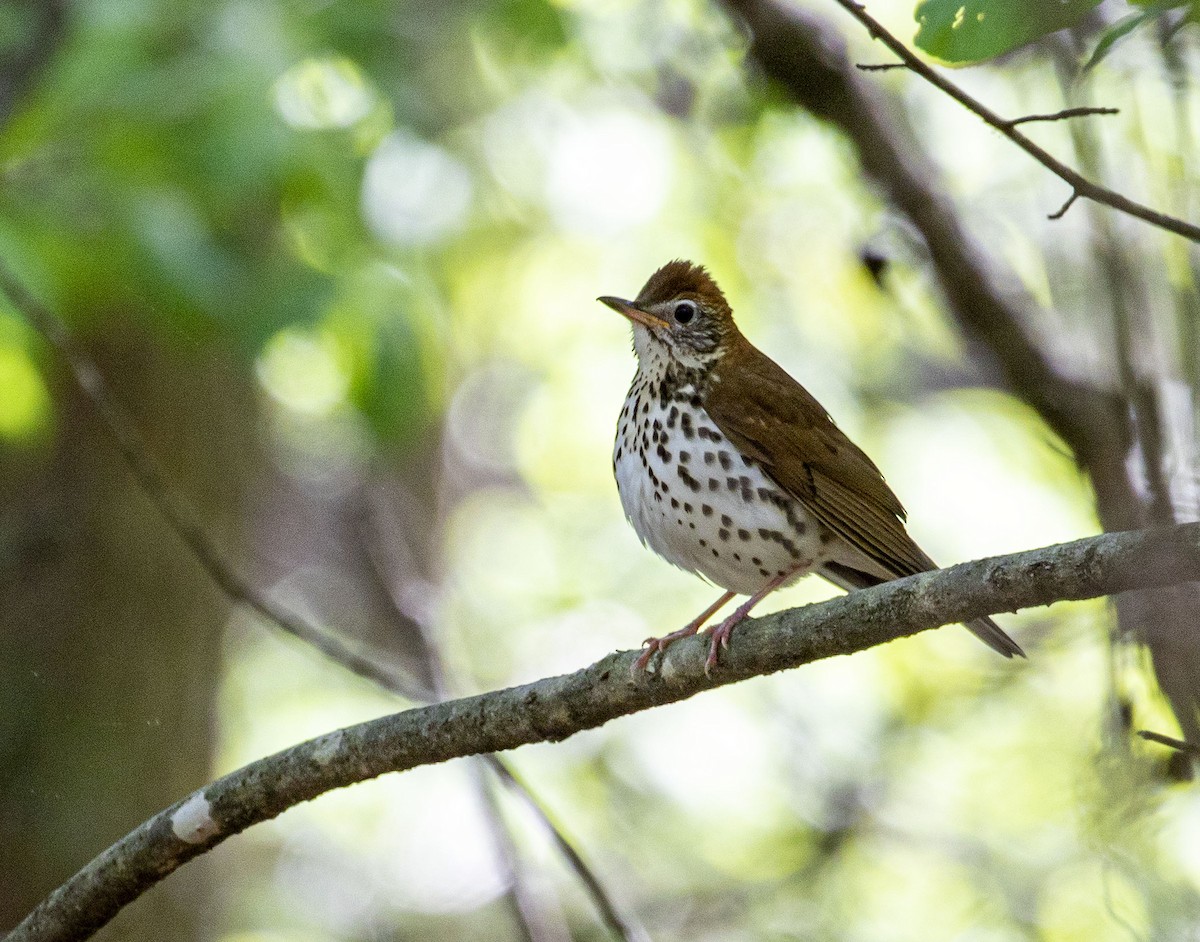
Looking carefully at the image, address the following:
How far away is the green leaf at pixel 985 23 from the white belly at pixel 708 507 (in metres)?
2.02

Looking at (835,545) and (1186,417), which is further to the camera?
(835,545)

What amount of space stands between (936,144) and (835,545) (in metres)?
2.90

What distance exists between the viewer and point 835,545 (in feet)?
14.9

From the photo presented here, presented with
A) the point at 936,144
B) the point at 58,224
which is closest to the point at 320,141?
the point at 58,224

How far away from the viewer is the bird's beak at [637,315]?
16.1 feet

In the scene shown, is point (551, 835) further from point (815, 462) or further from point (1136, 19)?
point (1136, 19)

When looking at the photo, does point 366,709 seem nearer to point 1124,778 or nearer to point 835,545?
point 835,545

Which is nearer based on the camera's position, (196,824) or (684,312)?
(196,824)

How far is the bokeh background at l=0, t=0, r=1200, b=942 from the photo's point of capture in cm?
454

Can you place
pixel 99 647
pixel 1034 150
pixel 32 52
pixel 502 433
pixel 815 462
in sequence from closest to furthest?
pixel 1034 150 < pixel 815 462 < pixel 32 52 < pixel 99 647 < pixel 502 433

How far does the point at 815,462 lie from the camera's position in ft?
15.0

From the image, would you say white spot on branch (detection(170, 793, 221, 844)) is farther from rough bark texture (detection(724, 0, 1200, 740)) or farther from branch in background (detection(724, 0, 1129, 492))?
branch in background (detection(724, 0, 1129, 492))

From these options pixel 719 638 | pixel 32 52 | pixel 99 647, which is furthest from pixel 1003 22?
pixel 99 647

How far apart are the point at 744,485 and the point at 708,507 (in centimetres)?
14
